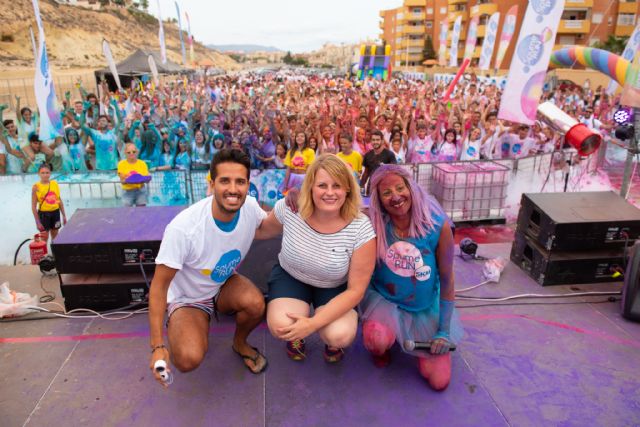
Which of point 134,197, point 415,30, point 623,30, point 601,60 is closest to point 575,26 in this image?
point 623,30

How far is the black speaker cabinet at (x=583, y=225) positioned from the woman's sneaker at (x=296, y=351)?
2.64 meters

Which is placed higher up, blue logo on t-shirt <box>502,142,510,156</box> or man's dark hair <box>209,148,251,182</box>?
man's dark hair <box>209,148,251,182</box>

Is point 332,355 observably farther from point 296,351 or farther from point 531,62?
point 531,62

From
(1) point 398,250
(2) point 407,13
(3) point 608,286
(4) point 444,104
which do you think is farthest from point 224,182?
(2) point 407,13

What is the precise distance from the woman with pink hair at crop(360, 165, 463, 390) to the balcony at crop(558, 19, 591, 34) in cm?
4682

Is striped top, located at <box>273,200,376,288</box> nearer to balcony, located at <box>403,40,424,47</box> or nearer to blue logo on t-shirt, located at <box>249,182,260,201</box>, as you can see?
blue logo on t-shirt, located at <box>249,182,260,201</box>

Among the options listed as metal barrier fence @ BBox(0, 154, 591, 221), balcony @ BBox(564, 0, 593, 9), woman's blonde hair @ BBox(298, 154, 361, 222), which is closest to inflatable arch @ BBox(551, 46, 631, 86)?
metal barrier fence @ BBox(0, 154, 591, 221)

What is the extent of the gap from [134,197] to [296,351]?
4.03 m

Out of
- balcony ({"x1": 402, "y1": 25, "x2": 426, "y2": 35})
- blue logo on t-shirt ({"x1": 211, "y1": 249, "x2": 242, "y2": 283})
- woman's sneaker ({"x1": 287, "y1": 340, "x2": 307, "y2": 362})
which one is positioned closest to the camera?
blue logo on t-shirt ({"x1": 211, "y1": 249, "x2": 242, "y2": 283})

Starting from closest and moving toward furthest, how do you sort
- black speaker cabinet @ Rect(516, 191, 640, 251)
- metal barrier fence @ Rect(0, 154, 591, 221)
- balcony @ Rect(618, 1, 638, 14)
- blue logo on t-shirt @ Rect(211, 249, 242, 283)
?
blue logo on t-shirt @ Rect(211, 249, 242, 283) < black speaker cabinet @ Rect(516, 191, 640, 251) < metal barrier fence @ Rect(0, 154, 591, 221) < balcony @ Rect(618, 1, 638, 14)

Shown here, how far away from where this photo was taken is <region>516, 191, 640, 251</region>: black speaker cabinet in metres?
3.99

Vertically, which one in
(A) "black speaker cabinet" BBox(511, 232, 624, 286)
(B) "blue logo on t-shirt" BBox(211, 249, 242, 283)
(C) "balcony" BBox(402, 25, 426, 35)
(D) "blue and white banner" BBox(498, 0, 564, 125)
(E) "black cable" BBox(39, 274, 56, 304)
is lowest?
(E) "black cable" BBox(39, 274, 56, 304)

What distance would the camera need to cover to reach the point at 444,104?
11.9 meters

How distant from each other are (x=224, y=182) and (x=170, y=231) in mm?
428
